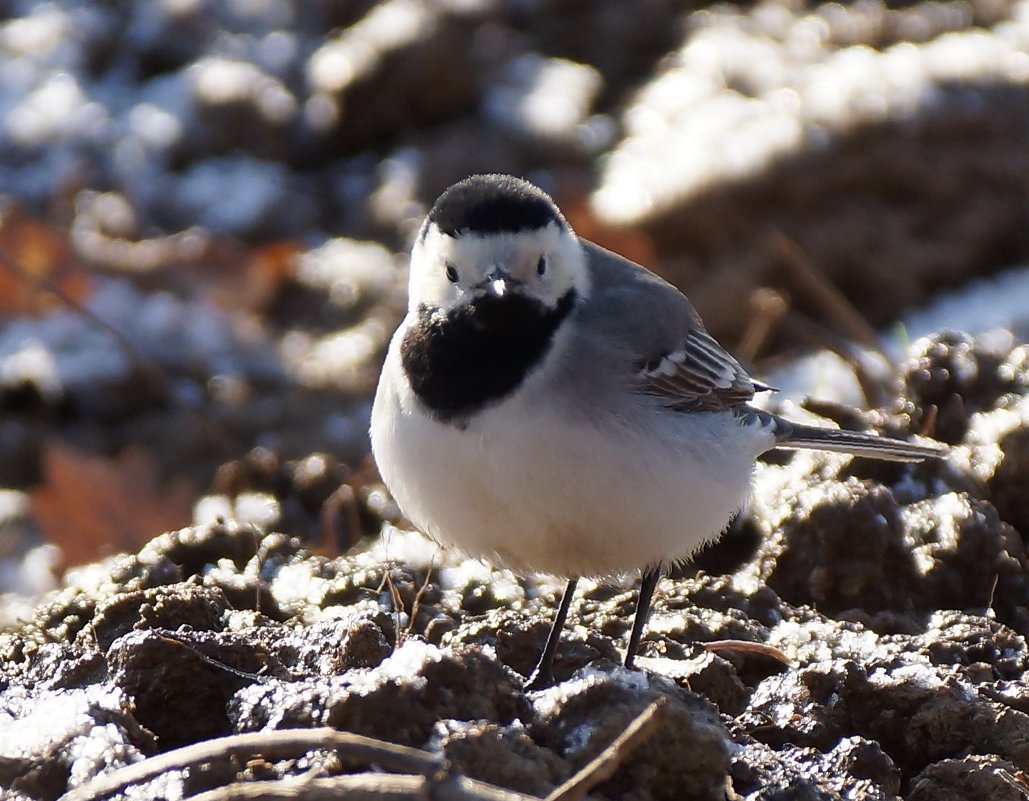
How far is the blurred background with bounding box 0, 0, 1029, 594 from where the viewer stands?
8562 millimetres

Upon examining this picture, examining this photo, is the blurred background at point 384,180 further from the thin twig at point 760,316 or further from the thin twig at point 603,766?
the thin twig at point 603,766

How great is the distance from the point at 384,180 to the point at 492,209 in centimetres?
610

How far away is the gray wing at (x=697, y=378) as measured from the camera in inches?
184

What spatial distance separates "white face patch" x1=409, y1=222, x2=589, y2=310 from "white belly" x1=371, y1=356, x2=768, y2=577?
0.33 meters

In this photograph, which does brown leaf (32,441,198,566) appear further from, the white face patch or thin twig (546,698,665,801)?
thin twig (546,698,665,801)

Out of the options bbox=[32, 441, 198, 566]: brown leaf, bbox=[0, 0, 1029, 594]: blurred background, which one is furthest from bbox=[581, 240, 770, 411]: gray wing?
bbox=[32, 441, 198, 566]: brown leaf

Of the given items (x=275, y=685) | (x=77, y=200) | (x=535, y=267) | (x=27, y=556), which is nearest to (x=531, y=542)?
(x=535, y=267)

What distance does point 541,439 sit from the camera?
4.13 m

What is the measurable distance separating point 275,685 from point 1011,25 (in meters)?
9.40

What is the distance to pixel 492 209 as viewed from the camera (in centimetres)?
445

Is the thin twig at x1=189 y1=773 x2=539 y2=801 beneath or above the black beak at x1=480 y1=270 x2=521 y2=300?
beneath

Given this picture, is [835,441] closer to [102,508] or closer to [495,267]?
[495,267]

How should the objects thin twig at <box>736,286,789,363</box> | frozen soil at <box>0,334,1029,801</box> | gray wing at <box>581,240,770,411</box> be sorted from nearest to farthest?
frozen soil at <box>0,334,1029,801</box> → gray wing at <box>581,240,770,411</box> → thin twig at <box>736,286,789,363</box>

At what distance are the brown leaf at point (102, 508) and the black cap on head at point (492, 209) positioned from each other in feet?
8.65
